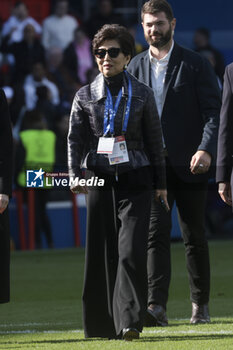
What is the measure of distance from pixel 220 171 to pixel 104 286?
136cm

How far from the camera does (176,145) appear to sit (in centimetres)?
823

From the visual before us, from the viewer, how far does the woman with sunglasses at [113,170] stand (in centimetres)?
705

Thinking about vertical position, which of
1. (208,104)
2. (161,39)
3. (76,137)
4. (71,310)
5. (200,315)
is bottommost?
(71,310)

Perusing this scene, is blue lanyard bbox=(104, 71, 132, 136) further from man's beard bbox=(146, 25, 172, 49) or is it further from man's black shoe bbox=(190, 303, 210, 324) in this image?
man's black shoe bbox=(190, 303, 210, 324)

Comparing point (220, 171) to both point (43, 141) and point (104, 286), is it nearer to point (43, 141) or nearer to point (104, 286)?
point (104, 286)

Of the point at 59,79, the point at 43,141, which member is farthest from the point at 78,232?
the point at 59,79

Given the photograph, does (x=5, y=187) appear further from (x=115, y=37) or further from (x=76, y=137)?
(x=115, y=37)

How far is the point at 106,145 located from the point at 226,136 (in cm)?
111

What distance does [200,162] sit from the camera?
798 cm

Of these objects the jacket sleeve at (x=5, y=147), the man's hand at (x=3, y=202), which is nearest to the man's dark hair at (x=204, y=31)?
the jacket sleeve at (x=5, y=147)

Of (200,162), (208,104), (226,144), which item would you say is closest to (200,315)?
(200,162)

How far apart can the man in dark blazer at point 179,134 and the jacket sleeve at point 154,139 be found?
2.86 ft

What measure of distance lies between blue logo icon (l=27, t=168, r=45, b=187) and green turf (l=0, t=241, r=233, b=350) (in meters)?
1.04

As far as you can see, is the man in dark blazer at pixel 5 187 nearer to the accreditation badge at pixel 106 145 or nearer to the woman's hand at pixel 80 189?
the woman's hand at pixel 80 189
